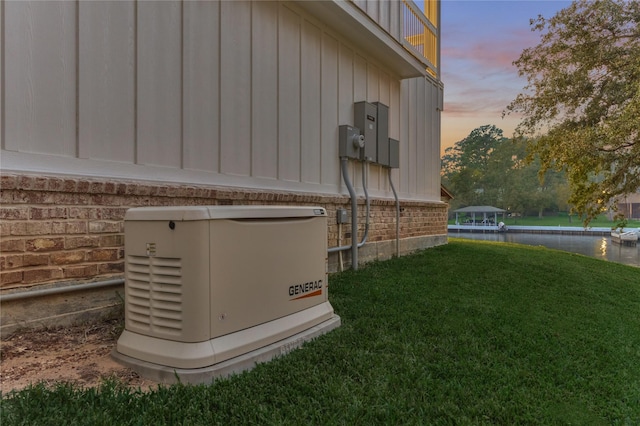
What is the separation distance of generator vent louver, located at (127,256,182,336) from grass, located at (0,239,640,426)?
0.34 meters

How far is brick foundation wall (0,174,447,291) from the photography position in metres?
2.26

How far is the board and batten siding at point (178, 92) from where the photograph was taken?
8.09 feet

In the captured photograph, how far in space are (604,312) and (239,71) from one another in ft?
16.0

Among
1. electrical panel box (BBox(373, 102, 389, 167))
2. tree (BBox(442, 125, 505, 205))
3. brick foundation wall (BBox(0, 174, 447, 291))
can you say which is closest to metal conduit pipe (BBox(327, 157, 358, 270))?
electrical panel box (BBox(373, 102, 389, 167))

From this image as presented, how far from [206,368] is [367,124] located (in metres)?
4.81

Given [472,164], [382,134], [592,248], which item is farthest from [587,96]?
[472,164]

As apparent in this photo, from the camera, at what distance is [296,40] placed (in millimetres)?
4715

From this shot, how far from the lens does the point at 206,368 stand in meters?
1.88

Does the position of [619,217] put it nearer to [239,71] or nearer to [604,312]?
[604,312]

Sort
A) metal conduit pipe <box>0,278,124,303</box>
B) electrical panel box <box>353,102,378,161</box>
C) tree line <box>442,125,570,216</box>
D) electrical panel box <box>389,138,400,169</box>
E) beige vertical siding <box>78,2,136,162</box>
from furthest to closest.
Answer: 1. tree line <box>442,125,570,216</box>
2. electrical panel box <box>389,138,400,169</box>
3. electrical panel box <box>353,102,378,161</box>
4. beige vertical siding <box>78,2,136,162</box>
5. metal conduit pipe <box>0,278,124,303</box>

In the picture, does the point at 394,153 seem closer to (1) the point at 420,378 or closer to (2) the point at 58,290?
(1) the point at 420,378

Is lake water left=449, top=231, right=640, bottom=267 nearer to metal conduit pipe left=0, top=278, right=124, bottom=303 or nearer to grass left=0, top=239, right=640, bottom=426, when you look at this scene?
grass left=0, top=239, right=640, bottom=426

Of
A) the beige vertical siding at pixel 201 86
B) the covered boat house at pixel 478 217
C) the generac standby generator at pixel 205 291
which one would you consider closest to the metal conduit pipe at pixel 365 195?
the beige vertical siding at pixel 201 86

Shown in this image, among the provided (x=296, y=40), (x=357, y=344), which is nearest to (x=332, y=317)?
(x=357, y=344)
